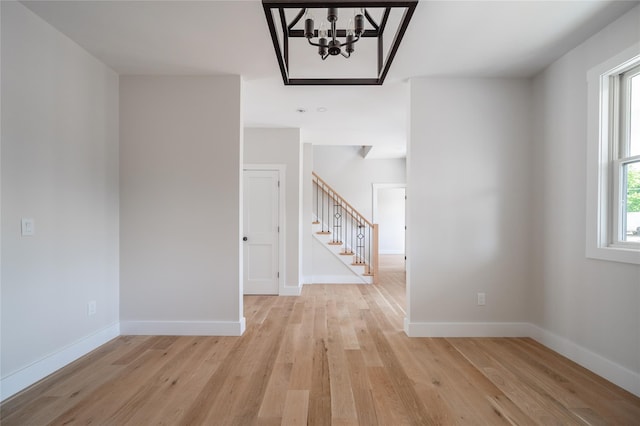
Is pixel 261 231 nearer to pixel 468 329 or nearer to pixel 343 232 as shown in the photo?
pixel 468 329

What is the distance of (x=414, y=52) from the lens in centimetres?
272

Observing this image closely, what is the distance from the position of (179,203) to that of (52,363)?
164 cm

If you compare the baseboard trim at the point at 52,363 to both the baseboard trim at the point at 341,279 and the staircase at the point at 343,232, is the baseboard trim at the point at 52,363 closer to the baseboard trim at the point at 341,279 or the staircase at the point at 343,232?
the baseboard trim at the point at 341,279

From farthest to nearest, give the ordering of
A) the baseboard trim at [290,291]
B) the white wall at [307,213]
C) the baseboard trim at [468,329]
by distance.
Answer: the white wall at [307,213]
the baseboard trim at [290,291]
the baseboard trim at [468,329]

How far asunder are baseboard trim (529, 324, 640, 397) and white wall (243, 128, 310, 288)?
10.5 feet

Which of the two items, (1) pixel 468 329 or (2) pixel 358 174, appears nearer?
(1) pixel 468 329

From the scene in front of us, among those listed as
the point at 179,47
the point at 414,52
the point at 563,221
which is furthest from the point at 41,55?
the point at 563,221

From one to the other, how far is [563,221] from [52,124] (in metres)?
4.44

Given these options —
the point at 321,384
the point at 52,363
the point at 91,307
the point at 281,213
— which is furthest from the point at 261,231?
the point at 321,384

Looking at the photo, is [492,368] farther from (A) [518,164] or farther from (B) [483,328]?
(A) [518,164]

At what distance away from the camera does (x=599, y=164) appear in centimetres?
245

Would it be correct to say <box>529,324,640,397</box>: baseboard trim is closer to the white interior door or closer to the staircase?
the staircase

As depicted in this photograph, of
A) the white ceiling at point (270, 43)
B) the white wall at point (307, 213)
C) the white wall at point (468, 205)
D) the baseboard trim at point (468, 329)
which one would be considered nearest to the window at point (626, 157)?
the white ceiling at point (270, 43)

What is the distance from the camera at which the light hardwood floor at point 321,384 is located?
1884mm
